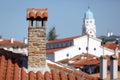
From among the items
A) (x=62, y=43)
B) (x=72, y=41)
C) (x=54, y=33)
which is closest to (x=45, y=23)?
(x=72, y=41)

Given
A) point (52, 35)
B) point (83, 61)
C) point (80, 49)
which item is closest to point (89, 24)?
point (52, 35)

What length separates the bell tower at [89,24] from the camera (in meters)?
97.7

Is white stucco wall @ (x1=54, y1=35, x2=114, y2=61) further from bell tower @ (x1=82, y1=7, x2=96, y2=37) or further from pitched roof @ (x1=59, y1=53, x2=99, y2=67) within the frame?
bell tower @ (x1=82, y1=7, x2=96, y2=37)

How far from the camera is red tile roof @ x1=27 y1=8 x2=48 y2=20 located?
36.7 feet

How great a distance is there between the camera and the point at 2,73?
32.5 feet

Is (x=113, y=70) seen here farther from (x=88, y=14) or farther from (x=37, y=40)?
(x=88, y=14)

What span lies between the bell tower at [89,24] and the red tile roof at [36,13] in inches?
3380

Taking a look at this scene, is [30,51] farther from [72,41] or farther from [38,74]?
[72,41]

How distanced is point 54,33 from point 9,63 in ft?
330

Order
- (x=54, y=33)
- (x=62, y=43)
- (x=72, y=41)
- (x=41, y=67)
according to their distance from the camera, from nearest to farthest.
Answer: (x=41, y=67)
(x=72, y=41)
(x=62, y=43)
(x=54, y=33)

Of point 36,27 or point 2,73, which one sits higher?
point 36,27

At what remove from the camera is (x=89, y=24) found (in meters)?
99.5

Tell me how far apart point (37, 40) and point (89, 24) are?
3502 inches

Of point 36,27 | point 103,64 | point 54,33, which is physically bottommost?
point 54,33
